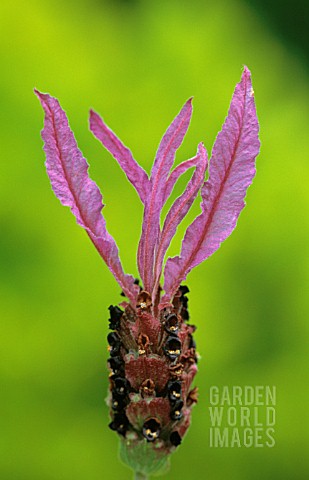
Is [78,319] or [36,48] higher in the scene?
[36,48]

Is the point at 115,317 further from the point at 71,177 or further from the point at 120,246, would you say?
the point at 120,246

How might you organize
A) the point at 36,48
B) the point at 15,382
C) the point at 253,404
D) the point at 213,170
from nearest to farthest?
the point at 213,170 → the point at 253,404 → the point at 15,382 → the point at 36,48

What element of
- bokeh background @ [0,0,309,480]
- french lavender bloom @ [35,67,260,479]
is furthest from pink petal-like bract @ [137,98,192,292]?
bokeh background @ [0,0,309,480]

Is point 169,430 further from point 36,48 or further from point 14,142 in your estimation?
point 36,48

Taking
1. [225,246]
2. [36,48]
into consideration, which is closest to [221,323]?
[225,246]

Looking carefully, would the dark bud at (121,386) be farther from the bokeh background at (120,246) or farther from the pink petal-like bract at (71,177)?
the bokeh background at (120,246)

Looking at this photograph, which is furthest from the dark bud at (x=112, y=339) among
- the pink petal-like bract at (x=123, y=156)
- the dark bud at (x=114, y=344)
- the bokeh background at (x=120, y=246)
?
the bokeh background at (x=120, y=246)

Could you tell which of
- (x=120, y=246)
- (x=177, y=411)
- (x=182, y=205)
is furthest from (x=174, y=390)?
(x=120, y=246)
